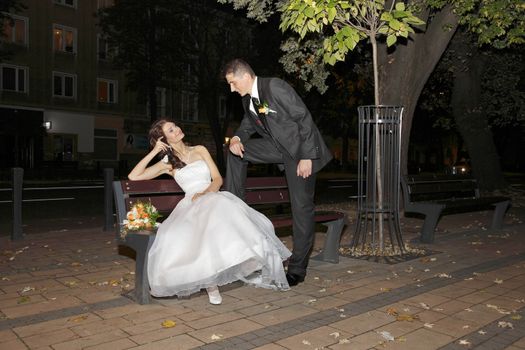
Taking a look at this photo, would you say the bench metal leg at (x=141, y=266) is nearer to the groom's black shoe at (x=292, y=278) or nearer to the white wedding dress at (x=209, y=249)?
the white wedding dress at (x=209, y=249)

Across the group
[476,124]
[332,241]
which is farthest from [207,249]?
[476,124]

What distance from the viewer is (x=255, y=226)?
479 centimetres

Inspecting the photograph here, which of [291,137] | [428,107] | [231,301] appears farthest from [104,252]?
[428,107]

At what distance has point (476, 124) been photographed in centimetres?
1900

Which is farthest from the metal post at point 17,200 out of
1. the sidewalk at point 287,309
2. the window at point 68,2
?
the window at point 68,2

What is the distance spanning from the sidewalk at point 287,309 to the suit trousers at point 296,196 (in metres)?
0.32

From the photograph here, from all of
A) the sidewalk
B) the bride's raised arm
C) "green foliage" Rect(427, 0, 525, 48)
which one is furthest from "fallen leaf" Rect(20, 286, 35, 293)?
"green foliage" Rect(427, 0, 525, 48)

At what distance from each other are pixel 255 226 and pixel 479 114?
16.4 m

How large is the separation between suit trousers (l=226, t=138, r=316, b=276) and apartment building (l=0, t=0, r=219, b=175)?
26.3 m

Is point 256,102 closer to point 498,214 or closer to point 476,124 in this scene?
point 498,214

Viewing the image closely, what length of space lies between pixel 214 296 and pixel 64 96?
35.8 m

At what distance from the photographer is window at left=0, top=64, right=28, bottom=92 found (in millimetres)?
33781

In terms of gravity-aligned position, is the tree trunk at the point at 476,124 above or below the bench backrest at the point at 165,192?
above

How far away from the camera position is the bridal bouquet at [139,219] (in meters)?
4.78
